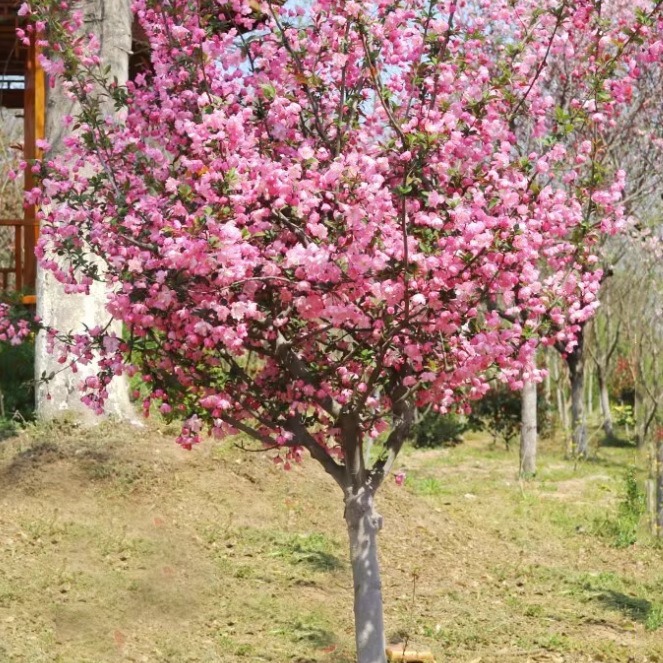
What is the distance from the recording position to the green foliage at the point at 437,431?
17.5m

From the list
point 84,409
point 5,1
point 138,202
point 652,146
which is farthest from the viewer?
point 652,146

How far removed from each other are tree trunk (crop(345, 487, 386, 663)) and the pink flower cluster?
Answer: 0.37 meters

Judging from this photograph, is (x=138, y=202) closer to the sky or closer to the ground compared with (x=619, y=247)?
closer to the ground

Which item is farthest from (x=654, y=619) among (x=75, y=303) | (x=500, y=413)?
(x=500, y=413)

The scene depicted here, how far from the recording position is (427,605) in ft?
25.6

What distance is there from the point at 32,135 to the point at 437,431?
28.9 ft

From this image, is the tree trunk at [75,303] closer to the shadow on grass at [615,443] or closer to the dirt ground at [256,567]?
the dirt ground at [256,567]

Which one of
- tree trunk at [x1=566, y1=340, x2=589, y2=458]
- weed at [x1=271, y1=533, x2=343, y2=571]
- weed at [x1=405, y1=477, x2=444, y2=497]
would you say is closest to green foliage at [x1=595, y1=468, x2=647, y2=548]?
weed at [x1=405, y1=477, x2=444, y2=497]

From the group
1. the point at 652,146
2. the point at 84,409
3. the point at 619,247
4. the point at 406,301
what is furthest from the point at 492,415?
the point at 406,301

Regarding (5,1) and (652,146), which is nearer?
(5,1)

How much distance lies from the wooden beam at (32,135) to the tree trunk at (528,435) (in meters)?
6.91

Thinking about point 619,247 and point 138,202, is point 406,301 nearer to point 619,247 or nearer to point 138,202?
point 138,202

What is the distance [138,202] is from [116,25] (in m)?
5.06

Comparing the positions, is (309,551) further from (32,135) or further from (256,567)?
(32,135)
